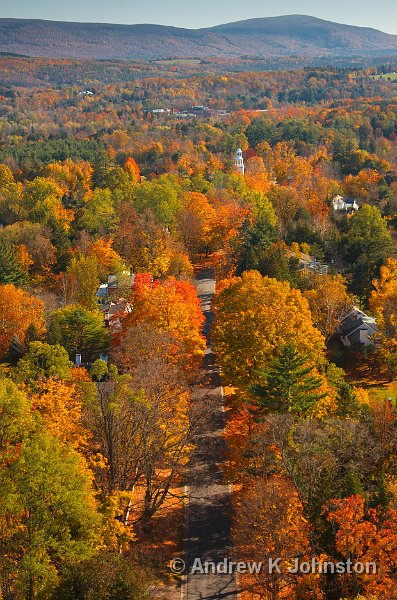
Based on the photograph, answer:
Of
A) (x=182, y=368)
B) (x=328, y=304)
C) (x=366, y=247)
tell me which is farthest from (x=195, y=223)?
(x=182, y=368)

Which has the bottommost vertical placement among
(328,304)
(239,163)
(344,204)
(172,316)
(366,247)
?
(328,304)

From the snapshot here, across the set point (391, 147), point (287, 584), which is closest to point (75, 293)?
point (287, 584)

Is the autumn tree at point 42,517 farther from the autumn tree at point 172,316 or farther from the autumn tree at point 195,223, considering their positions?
the autumn tree at point 195,223

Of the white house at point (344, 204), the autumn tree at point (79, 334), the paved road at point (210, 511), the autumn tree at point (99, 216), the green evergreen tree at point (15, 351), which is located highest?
the white house at point (344, 204)

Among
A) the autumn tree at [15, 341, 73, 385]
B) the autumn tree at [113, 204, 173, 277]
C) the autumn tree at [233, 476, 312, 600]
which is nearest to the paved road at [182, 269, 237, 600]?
the autumn tree at [233, 476, 312, 600]

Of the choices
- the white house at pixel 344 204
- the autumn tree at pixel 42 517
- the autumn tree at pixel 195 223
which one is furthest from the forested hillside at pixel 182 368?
the white house at pixel 344 204

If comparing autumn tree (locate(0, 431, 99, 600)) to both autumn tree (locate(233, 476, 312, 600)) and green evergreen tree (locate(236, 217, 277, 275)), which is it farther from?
green evergreen tree (locate(236, 217, 277, 275))

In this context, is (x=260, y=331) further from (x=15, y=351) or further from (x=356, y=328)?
(x=15, y=351)
